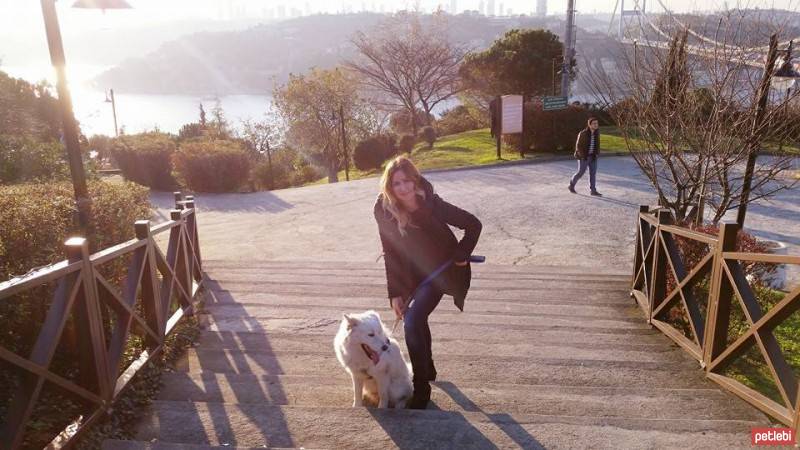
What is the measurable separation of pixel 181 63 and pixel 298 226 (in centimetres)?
14400

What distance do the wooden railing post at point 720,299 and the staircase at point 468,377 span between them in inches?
12.5

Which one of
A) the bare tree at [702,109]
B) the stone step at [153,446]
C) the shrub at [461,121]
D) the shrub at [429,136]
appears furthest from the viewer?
the shrub at [461,121]

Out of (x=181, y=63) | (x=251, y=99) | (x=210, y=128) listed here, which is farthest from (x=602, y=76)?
(x=181, y=63)

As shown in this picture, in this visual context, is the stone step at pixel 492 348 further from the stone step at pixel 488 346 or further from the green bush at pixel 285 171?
the green bush at pixel 285 171

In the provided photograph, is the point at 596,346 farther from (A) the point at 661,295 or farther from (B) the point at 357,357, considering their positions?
(B) the point at 357,357

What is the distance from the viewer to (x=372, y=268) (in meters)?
7.86

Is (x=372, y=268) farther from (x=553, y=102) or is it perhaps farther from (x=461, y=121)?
(x=461, y=121)

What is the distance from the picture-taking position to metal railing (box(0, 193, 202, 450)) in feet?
8.68

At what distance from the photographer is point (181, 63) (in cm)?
13825

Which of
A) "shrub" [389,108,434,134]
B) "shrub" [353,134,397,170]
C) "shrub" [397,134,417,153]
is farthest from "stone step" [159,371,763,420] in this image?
"shrub" [389,108,434,134]

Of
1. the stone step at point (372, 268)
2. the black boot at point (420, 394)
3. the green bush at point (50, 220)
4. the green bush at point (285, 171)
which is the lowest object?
the green bush at point (285, 171)

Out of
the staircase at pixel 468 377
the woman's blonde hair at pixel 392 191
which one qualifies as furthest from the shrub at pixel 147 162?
the woman's blonde hair at pixel 392 191

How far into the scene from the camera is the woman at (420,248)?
3715mm

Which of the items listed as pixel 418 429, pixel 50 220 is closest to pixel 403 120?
pixel 50 220
